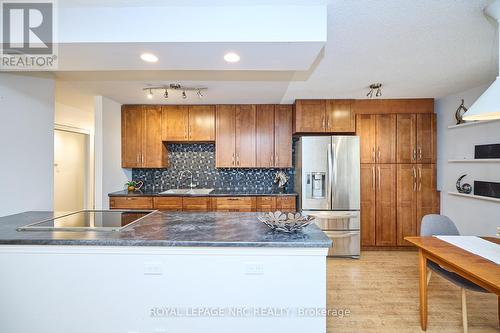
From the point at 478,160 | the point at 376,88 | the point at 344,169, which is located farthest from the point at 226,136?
the point at 478,160

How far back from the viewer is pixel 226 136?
13.3ft

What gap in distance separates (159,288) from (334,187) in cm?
278

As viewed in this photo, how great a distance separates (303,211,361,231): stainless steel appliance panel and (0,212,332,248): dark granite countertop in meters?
1.88

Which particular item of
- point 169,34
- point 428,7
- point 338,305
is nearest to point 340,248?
point 338,305

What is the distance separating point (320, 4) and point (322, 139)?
2.22 m

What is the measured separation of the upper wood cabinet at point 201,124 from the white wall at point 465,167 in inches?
142

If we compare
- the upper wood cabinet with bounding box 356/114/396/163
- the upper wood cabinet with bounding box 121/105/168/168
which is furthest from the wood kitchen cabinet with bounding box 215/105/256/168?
the upper wood cabinet with bounding box 356/114/396/163

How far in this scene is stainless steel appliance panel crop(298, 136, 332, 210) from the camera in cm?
362

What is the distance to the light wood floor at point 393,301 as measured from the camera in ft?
6.98

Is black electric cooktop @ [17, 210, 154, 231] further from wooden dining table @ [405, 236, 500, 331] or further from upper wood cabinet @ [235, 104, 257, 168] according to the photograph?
wooden dining table @ [405, 236, 500, 331]

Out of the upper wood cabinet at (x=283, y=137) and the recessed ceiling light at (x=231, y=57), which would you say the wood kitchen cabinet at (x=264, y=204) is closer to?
the upper wood cabinet at (x=283, y=137)

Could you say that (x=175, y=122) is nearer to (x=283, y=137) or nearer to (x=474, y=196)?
(x=283, y=137)

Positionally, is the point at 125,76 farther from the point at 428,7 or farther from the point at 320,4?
the point at 428,7

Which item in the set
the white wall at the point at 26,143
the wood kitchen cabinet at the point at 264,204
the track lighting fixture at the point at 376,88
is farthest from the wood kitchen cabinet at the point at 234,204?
the track lighting fixture at the point at 376,88
